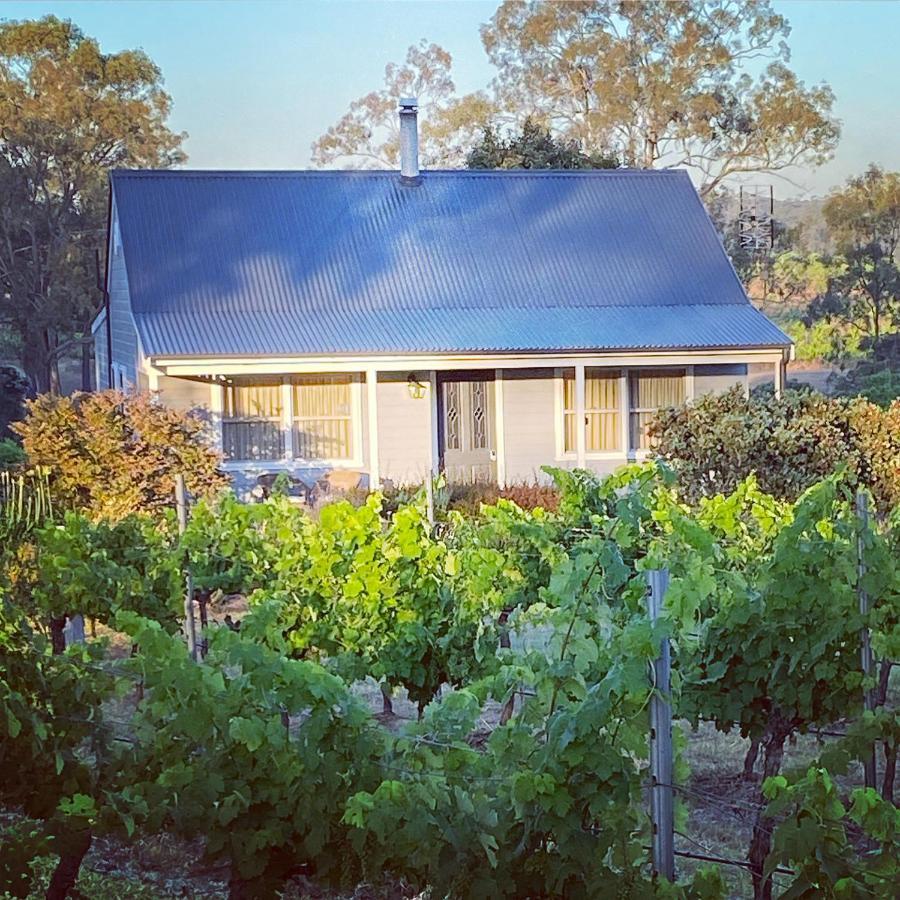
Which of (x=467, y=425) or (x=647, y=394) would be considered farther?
(x=647, y=394)

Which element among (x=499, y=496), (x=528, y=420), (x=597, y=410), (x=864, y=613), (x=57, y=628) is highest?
(x=597, y=410)

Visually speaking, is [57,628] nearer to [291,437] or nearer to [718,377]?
[291,437]

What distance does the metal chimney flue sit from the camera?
950 inches

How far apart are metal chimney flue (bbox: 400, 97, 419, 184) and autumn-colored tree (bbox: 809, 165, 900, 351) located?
24.3 meters

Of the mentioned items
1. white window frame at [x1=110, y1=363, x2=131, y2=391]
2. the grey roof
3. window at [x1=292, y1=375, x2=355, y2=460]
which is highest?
the grey roof

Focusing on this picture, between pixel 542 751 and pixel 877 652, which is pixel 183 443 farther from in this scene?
pixel 542 751

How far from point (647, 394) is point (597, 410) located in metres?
0.87

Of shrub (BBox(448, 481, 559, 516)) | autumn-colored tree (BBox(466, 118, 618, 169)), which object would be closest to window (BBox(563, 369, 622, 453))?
shrub (BBox(448, 481, 559, 516))

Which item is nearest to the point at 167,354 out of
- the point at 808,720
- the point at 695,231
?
the point at 695,231

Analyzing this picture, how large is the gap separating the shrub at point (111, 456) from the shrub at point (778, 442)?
551cm

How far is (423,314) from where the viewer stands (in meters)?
21.8

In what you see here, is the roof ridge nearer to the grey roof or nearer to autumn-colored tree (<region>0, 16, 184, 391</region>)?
the grey roof

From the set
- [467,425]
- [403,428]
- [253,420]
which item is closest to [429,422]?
[403,428]

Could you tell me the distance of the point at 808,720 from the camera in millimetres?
7031
